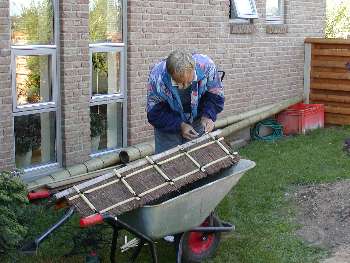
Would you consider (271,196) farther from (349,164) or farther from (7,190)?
(7,190)

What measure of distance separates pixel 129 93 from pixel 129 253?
305 cm

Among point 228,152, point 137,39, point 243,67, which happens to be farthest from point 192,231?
point 243,67

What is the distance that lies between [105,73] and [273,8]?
16.3 ft

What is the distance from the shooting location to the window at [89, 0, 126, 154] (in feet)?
27.5

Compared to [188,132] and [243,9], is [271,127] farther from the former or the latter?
[188,132]

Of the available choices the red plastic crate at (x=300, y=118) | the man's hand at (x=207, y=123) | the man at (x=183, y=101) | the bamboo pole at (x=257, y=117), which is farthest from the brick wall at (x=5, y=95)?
the red plastic crate at (x=300, y=118)

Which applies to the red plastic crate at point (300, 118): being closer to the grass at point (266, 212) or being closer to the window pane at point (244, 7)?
the grass at point (266, 212)

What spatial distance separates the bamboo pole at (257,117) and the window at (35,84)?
3174 millimetres

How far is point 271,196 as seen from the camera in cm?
799

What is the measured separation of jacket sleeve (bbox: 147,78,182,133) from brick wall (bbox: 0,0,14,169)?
5.85 feet

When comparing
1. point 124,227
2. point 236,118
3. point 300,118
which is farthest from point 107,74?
point 300,118

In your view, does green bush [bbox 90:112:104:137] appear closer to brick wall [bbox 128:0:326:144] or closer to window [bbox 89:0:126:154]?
window [bbox 89:0:126:154]

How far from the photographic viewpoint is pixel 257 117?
11422mm

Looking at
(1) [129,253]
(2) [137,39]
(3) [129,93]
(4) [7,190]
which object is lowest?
(1) [129,253]
